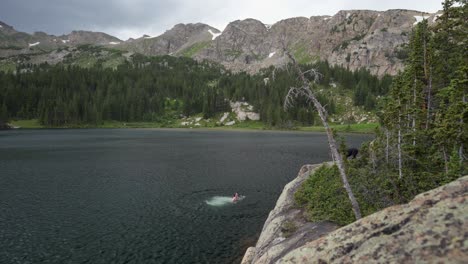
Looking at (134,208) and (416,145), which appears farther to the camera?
(134,208)

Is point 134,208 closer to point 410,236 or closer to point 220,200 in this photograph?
point 220,200

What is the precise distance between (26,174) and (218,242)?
165 feet

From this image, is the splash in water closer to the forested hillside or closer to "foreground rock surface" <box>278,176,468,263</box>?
the forested hillside

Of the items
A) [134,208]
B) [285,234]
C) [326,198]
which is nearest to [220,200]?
[134,208]

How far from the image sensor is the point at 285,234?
21844mm

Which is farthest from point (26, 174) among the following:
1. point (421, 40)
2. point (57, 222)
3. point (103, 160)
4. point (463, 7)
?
point (463, 7)

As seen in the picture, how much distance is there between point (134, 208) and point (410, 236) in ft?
119

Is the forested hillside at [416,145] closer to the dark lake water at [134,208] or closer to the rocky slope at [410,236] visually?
the dark lake water at [134,208]

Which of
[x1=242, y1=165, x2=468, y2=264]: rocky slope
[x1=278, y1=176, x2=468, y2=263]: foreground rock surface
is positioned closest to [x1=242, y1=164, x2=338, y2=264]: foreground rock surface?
[x1=242, y1=165, x2=468, y2=264]: rocky slope

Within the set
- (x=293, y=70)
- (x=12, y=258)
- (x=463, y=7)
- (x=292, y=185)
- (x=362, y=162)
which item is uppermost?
(x=463, y=7)

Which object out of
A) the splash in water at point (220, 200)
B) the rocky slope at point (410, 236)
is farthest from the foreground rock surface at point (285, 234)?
the splash in water at point (220, 200)

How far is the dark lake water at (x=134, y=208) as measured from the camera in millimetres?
26922

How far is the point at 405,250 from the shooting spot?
751 cm

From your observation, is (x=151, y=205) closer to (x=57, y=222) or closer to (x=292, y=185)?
(x=57, y=222)
